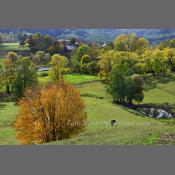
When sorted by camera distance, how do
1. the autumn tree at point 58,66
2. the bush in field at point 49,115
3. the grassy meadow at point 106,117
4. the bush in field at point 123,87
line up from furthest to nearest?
1. the autumn tree at point 58,66
2. the bush in field at point 123,87
3. the bush in field at point 49,115
4. the grassy meadow at point 106,117

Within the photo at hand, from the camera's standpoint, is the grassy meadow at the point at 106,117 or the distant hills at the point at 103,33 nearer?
the grassy meadow at the point at 106,117

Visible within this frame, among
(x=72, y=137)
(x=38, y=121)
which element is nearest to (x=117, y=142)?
(x=72, y=137)

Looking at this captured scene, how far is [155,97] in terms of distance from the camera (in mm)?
26922

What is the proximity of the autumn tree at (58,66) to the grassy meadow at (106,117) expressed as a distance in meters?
0.44

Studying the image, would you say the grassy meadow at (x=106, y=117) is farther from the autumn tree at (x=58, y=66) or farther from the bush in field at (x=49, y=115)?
the bush in field at (x=49, y=115)

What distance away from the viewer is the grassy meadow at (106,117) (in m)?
22.9

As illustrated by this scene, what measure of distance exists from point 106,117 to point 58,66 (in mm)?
4517

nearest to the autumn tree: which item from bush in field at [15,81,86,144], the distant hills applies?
bush in field at [15,81,86,144]

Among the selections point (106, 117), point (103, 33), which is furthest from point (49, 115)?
point (103, 33)

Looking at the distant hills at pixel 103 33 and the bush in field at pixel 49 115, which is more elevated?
the distant hills at pixel 103 33

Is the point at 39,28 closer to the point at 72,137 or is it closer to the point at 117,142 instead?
the point at 72,137

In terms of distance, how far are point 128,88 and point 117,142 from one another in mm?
6610

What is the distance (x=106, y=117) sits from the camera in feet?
84.9

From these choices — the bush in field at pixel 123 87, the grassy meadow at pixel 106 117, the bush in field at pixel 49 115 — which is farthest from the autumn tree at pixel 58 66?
the bush in field at pixel 123 87
